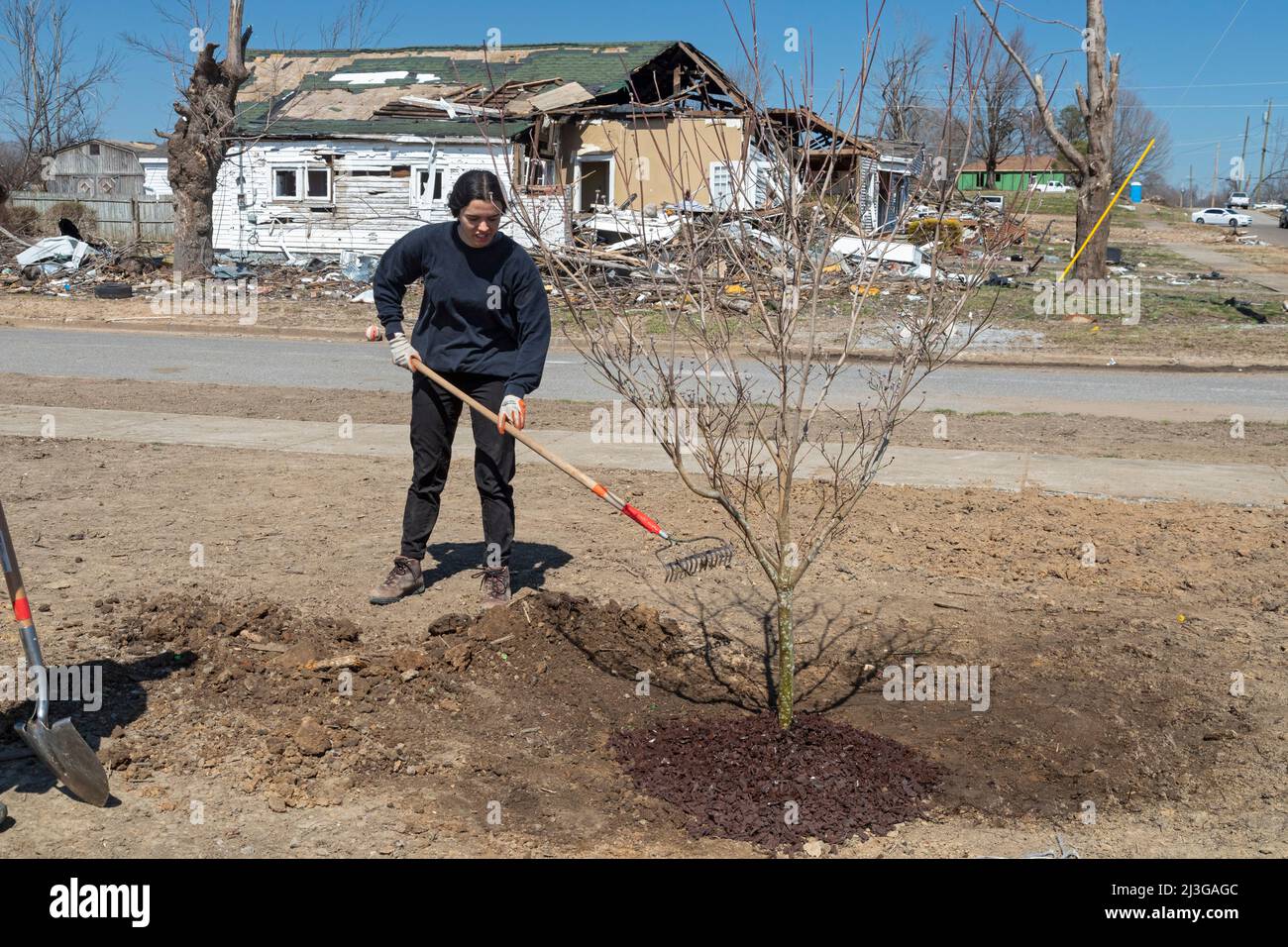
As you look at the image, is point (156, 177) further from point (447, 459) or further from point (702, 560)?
point (702, 560)

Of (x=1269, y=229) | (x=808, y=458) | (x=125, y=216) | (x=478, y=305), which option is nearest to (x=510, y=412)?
(x=478, y=305)

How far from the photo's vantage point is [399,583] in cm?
560

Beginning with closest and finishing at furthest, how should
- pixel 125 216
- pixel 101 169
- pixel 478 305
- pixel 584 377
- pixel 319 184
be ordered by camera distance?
pixel 478 305 < pixel 584 377 < pixel 319 184 < pixel 125 216 < pixel 101 169

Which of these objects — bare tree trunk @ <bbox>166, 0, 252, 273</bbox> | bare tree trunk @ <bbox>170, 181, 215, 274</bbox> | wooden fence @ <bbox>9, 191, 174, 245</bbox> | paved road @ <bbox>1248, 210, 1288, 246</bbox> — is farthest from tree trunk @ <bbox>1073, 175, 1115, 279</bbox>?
paved road @ <bbox>1248, 210, 1288, 246</bbox>

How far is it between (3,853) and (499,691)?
1.79 meters

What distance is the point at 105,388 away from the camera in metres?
12.0

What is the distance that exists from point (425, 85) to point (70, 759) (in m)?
29.9

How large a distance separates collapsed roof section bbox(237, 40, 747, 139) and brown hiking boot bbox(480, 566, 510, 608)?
2204cm

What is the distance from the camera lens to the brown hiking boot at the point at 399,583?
5.54 meters

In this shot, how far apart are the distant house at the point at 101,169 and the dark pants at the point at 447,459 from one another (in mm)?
31531

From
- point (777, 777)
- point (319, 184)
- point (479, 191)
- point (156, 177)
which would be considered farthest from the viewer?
point (156, 177)

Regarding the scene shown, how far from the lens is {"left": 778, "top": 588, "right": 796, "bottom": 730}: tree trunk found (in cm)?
418

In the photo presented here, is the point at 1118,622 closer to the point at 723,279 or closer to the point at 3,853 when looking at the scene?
the point at 723,279

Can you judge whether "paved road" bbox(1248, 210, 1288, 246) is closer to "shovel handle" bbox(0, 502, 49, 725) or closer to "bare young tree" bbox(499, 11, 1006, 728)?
"bare young tree" bbox(499, 11, 1006, 728)
